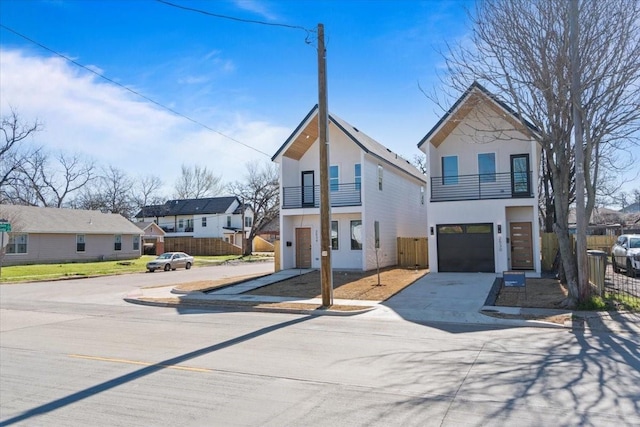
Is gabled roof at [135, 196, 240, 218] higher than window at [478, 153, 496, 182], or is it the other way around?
gabled roof at [135, 196, 240, 218]

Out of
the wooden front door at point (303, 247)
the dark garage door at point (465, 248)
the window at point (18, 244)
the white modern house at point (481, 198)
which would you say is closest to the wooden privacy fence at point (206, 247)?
the window at point (18, 244)

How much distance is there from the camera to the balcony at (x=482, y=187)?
21.8 metres

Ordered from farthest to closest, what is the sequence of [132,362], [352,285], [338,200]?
[338,200]
[352,285]
[132,362]

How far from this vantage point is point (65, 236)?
4203 centimetres

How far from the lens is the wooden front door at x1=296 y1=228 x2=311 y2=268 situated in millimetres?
25391

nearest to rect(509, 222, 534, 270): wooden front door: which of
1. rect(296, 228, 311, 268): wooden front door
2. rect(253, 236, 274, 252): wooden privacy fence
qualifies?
rect(296, 228, 311, 268): wooden front door

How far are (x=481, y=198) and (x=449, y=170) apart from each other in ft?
8.57

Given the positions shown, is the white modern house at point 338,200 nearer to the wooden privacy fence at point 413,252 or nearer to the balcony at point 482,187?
the wooden privacy fence at point 413,252

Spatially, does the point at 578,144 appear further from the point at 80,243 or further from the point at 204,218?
the point at 204,218

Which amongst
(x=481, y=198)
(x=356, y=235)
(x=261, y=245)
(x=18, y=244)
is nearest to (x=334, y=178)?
(x=356, y=235)

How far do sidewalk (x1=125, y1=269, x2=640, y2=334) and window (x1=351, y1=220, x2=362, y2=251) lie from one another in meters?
4.40

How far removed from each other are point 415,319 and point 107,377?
25.6ft

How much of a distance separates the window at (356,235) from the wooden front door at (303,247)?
2.40m

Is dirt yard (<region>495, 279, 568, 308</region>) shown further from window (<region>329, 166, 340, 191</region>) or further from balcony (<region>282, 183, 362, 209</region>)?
window (<region>329, 166, 340, 191</region>)
